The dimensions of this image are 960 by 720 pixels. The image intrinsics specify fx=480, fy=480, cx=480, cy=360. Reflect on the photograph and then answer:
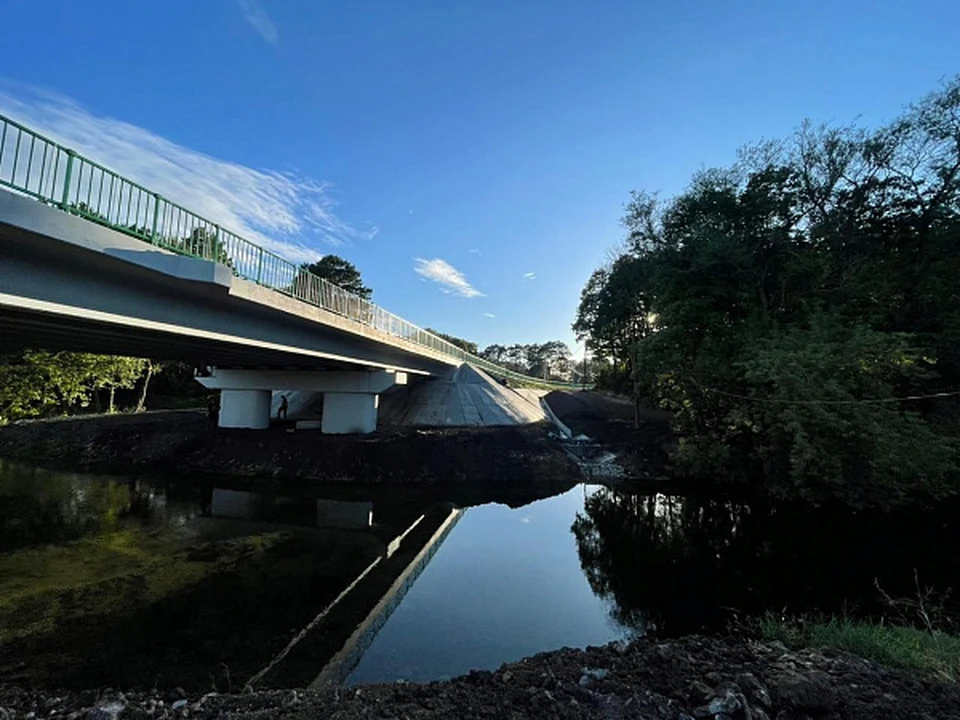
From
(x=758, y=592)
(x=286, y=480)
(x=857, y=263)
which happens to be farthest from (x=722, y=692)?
(x=857, y=263)

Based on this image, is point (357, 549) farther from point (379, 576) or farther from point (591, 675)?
point (591, 675)

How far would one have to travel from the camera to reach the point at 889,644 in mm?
6719

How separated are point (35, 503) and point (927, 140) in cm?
3895

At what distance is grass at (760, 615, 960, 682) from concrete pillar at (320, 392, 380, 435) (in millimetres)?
23259

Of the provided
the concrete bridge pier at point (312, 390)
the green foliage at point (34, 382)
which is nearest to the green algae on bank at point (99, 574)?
the green foliage at point (34, 382)

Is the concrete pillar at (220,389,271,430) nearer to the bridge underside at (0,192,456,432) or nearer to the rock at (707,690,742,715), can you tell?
the bridge underside at (0,192,456,432)

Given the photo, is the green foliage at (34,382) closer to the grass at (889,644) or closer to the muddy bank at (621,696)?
the muddy bank at (621,696)

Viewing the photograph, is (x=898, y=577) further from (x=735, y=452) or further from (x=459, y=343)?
(x=459, y=343)

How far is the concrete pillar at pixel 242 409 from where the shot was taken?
28469 millimetres

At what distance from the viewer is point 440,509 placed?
61.2 feet

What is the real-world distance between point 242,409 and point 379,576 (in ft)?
68.4

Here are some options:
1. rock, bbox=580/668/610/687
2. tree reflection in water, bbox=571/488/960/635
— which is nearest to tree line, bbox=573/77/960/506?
tree reflection in water, bbox=571/488/960/635

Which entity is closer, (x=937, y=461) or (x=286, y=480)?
(x=937, y=461)

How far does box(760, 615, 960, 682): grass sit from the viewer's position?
19.5 ft
